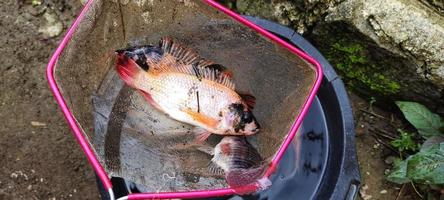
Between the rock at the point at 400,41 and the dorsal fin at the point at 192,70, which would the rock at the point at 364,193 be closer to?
the rock at the point at 400,41

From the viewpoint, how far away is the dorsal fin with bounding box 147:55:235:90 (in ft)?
5.69

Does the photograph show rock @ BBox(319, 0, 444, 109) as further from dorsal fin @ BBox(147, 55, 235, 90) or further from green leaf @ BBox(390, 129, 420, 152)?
dorsal fin @ BBox(147, 55, 235, 90)

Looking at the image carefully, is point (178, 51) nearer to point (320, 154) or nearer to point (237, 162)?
point (237, 162)

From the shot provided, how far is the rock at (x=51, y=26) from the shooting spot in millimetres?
2463

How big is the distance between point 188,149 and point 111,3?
0.49 m

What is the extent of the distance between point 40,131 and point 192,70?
87cm

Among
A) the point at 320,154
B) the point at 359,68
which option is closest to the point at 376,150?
the point at 359,68

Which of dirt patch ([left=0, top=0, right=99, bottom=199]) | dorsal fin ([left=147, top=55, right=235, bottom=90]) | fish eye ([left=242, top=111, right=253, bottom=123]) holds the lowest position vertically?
dirt patch ([left=0, top=0, right=99, bottom=199])

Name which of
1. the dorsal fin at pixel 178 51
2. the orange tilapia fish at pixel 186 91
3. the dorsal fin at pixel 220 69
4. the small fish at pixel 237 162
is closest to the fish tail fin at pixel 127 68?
the orange tilapia fish at pixel 186 91

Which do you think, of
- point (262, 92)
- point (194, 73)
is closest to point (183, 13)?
point (194, 73)

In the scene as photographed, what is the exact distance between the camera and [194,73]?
1.75 m

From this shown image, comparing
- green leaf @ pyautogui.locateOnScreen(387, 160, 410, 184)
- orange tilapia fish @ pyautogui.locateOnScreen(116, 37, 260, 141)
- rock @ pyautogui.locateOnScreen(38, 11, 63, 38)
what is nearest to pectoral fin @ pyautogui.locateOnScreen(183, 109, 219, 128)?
orange tilapia fish @ pyautogui.locateOnScreen(116, 37, 260, 141)

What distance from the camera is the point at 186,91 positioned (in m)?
1.72

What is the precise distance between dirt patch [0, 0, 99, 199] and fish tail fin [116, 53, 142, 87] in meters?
0.67
